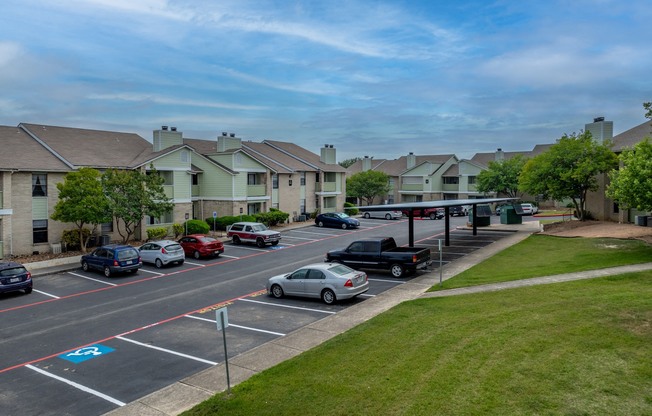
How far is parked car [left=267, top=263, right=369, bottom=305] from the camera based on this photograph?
1722 centimetres

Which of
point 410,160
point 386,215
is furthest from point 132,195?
point 410,160

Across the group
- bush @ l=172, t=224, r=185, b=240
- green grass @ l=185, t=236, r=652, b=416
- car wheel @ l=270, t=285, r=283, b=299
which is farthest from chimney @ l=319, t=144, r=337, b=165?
green grass @ l=185, t=236, r=652, b=416

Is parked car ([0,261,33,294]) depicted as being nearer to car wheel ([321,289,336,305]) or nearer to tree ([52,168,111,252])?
tree ([52,168,111,252])

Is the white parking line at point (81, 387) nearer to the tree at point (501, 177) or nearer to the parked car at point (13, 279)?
the parked car at point (13, 279)

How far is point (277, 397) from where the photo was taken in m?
9.08

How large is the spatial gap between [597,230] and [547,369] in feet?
86.6

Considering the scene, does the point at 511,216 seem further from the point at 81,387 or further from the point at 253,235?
the point at 81,387

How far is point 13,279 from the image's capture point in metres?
20.4

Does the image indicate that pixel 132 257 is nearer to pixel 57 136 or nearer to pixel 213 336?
pixel 213 336

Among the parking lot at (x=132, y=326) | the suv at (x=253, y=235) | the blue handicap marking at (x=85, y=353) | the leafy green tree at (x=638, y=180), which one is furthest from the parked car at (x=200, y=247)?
the leafy green tree at (x=638, y=180)

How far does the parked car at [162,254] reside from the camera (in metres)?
26.3

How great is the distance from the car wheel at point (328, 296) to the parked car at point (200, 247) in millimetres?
13016

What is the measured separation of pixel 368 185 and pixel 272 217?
23.8m

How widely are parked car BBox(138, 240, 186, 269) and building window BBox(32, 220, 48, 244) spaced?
754cm
